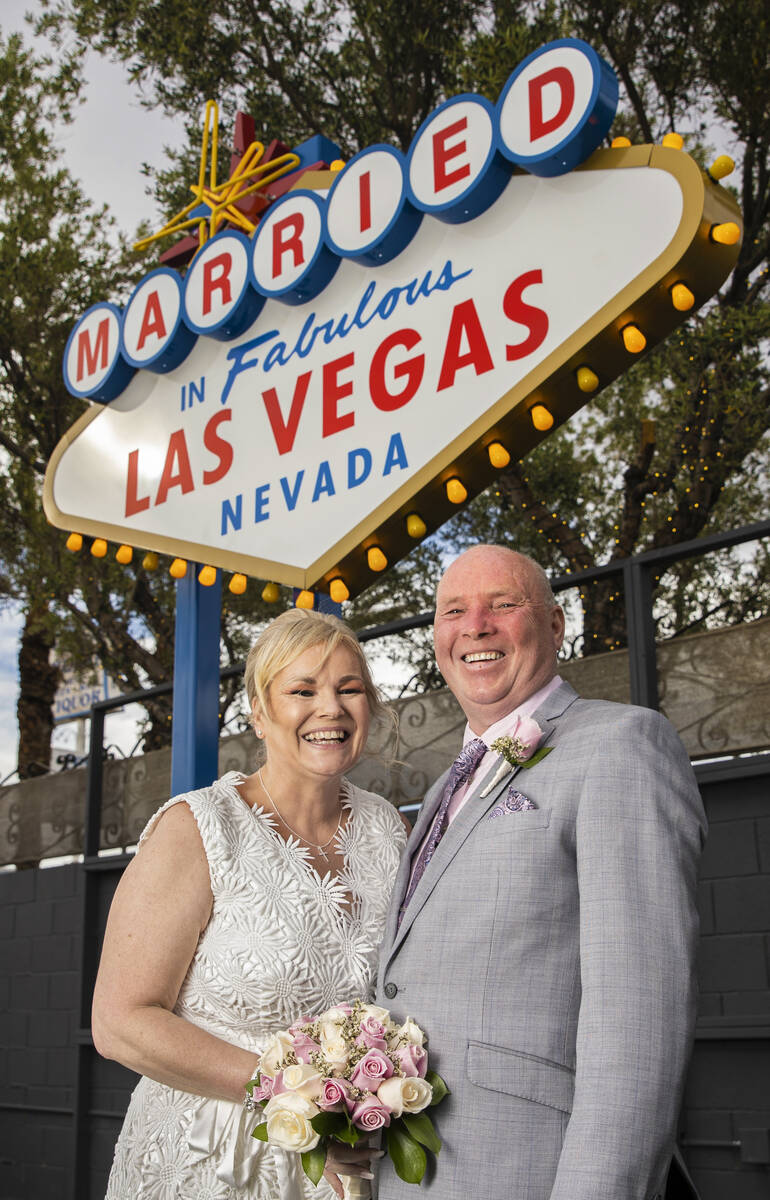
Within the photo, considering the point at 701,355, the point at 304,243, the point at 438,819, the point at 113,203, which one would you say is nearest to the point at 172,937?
the point at 438,819

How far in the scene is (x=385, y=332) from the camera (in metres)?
4.07

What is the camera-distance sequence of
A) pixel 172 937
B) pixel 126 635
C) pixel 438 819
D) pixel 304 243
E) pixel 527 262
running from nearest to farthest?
pixel 438 819, pixel 172 937, pixel 527 262, pixel 304 243, pixel 126 635

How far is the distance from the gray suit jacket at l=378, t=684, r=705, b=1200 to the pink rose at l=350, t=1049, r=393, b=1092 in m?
0.13

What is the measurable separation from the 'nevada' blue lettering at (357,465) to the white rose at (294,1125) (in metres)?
2.33

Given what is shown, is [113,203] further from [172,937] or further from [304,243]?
[172,937]

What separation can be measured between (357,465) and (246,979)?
6.34 feet

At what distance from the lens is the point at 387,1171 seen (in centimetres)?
214

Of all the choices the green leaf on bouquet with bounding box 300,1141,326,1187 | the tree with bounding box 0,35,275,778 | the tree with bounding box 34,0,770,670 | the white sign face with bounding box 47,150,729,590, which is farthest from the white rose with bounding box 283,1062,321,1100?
the tree with bounding box 0,35,275,778

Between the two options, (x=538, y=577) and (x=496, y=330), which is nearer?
(x=538, y=577)

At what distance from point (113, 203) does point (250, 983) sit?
1188 cm

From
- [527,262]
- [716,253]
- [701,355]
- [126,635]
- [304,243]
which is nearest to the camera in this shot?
[716,253]

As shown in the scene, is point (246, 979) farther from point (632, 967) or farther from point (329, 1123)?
point (632, 967)

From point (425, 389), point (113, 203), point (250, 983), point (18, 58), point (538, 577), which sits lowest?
point (250, 983)

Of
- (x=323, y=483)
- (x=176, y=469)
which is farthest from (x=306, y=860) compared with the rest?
(x=176, y=469)
